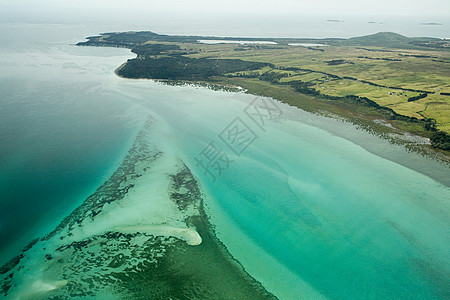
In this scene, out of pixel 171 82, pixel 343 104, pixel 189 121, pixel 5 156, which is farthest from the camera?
pixel 171 82

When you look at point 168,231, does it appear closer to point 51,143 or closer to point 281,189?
point 281,189

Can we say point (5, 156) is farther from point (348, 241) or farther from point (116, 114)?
point (348, 241)

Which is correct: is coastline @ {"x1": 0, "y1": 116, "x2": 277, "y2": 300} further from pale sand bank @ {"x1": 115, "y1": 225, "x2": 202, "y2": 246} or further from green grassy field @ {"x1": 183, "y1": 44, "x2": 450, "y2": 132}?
green grassy field @ {"x1": 183, "y1": 44, "x2": 450, "y2": 132}

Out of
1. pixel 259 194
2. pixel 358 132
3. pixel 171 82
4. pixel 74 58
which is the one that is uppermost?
pixel 74 58

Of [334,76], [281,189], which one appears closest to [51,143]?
[281,189]

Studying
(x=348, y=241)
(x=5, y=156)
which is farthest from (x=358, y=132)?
(x=5, y=156)

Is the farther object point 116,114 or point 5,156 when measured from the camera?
point 116,114

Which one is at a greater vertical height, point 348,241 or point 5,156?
point 5,156

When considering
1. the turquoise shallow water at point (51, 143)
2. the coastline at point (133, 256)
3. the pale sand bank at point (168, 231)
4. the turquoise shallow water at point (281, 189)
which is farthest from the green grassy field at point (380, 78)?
the turquoise shallow water at point (51, 143)
